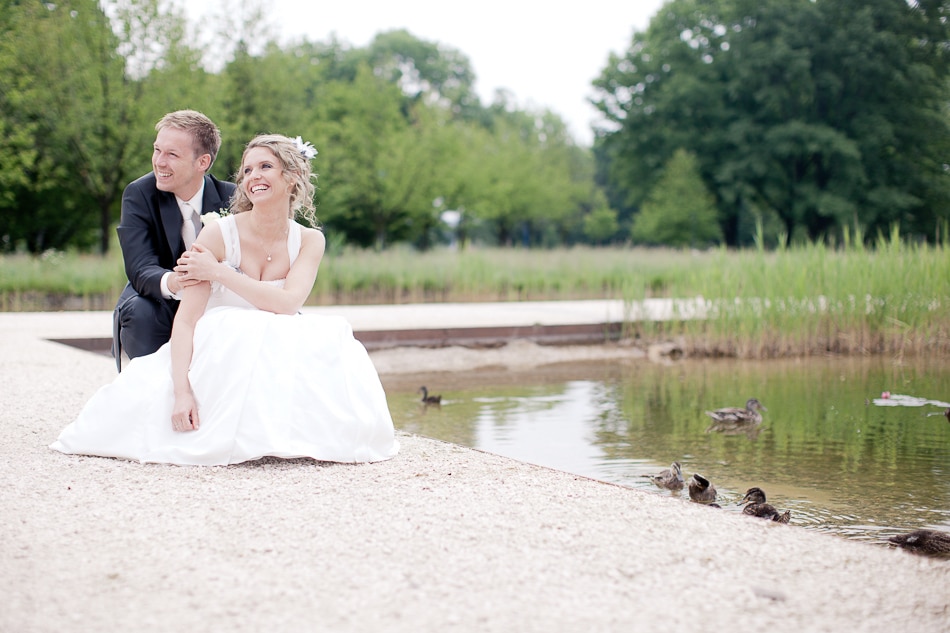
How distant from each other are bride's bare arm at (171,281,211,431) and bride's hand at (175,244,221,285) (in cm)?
9

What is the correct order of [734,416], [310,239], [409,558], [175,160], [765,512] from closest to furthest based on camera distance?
[409,558] → [765,512] → [310,239] → [175,160] → [734,416]

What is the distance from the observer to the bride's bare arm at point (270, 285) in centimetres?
434

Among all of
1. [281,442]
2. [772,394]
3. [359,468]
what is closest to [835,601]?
[359,468]

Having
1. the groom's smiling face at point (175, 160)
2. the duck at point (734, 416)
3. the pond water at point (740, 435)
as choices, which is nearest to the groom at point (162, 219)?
the groom's smiling face at point (175, 160)

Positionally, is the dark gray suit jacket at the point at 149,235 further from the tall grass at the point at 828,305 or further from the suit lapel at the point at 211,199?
the tall grass at the point at 828,305

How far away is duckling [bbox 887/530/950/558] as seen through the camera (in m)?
3.37

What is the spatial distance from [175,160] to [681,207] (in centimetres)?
3716

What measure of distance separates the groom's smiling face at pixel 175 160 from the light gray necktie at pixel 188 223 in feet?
0.50

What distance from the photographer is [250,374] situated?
4.29m

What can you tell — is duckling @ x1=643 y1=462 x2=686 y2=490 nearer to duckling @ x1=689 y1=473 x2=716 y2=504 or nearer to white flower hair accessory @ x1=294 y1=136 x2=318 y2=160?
duckling @ x1=689 y1=473 x2=716 y2=504

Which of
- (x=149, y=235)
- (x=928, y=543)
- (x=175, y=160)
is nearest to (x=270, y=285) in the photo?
(x=175, y=160)

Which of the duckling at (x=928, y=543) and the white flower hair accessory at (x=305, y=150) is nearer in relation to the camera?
the duckling at (x=928, y=543)

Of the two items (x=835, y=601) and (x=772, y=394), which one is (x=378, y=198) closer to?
(x=772, y=394)

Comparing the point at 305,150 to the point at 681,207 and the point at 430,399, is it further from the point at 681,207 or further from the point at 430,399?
the point at 681,207
